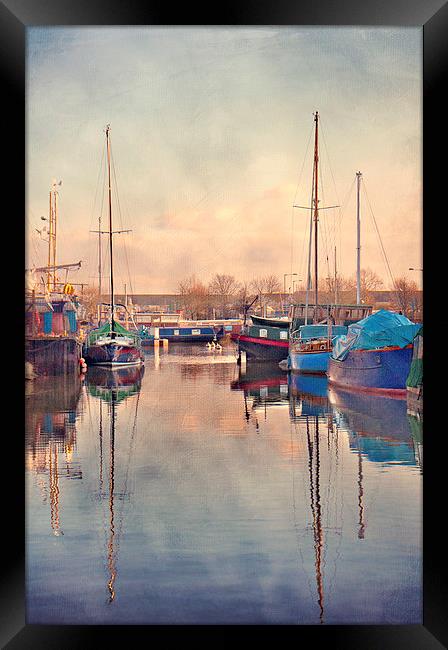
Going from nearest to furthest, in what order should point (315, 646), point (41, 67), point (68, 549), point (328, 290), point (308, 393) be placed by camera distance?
point (315, 646) → point (68, 549) → point (41, 67) → point (308, 393) → point (328, 290)

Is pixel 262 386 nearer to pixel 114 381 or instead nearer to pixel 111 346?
pixel 114 381

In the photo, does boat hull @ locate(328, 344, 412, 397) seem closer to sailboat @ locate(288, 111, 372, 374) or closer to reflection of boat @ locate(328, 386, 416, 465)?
reflection of boat @ locate(328, 386, 416, 465)

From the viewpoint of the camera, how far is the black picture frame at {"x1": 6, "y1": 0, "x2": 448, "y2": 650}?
352cm

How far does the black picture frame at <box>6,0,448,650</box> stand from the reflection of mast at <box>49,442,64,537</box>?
1278mm

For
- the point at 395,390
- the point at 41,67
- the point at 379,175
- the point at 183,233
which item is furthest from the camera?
the point at 395,390

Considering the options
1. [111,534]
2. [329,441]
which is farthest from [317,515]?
[329,441]

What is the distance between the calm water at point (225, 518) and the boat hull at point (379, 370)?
1298 mm

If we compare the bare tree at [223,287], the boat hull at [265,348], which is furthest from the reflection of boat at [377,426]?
the boat hull at [265,348]

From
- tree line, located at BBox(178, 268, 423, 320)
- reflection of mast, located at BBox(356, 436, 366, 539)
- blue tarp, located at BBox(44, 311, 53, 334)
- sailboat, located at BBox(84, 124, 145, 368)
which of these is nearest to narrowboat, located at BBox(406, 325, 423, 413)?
tree line, located at BBox(178, 268, 423, 320)
